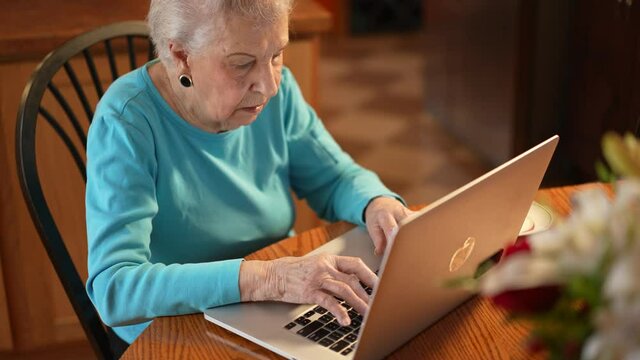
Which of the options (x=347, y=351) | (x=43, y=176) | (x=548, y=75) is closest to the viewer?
(x=347, y=351)

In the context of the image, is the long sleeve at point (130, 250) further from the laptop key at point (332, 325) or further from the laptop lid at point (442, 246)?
the laptop lid at point (442, 246)

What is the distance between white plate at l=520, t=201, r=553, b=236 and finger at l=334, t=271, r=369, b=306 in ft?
0.98

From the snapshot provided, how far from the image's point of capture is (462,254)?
3.62 feet

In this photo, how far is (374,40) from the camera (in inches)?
206

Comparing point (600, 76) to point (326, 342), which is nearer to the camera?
point (326, 342)

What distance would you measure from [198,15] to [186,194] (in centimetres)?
31

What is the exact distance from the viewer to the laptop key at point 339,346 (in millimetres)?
1153

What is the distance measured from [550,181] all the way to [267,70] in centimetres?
215

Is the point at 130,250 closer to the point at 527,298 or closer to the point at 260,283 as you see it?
the point at 260,283

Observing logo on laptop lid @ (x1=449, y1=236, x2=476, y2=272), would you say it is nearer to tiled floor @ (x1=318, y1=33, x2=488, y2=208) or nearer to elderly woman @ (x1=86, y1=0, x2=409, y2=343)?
→ elderly woman @ (x1=86, y1=0, x2=409, y2=343)

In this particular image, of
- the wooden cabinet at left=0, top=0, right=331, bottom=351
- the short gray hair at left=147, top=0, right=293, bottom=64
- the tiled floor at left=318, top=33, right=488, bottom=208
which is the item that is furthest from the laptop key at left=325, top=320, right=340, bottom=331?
the tiled floor at left=318, top=33, right=488, bottom=208

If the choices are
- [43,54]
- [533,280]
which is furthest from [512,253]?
[43,54]

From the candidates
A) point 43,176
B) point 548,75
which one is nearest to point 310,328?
point 43,176

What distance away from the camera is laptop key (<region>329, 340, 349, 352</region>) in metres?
1.15
